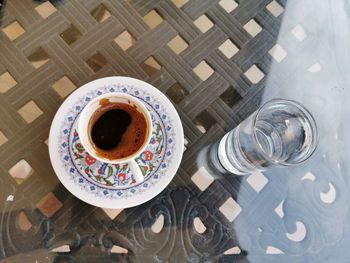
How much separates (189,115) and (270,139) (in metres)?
0.15

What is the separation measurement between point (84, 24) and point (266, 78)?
36 centimetres

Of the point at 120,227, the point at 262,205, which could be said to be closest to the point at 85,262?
the point at 120,227

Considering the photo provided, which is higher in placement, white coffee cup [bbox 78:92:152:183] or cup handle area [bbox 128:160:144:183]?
white coffee cup [bbox 78:92:152:183]

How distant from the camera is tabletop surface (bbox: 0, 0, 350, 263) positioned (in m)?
0.66

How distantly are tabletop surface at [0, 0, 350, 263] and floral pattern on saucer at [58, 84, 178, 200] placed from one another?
0.16 ft

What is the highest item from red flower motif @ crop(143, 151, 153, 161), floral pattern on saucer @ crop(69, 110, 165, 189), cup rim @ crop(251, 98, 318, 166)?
floral pattern on saucer @ crop(69, 110, 165, 189)

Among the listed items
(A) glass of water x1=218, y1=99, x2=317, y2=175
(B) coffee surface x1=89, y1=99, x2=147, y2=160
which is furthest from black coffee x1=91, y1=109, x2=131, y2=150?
(A) glass of water x1=218, y1=99, x2=317, y2=175

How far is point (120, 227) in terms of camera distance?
2.18ft

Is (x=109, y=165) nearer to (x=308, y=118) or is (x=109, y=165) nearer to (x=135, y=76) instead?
(x=135, y=76)

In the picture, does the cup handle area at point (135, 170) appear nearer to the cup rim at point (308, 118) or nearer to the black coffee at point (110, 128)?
the black coffee at point (110, 128)

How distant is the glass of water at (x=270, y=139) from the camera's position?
0.64m

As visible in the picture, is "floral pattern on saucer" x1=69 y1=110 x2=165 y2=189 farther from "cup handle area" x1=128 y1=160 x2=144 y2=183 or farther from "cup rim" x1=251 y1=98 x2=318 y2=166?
"cup rim" x1=251 y1=98 x2=318 y2=166

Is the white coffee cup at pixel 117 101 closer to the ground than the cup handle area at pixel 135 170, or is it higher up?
higher up

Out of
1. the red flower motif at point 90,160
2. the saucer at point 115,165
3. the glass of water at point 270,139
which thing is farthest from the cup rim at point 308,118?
the red flower motif at point 90,160
